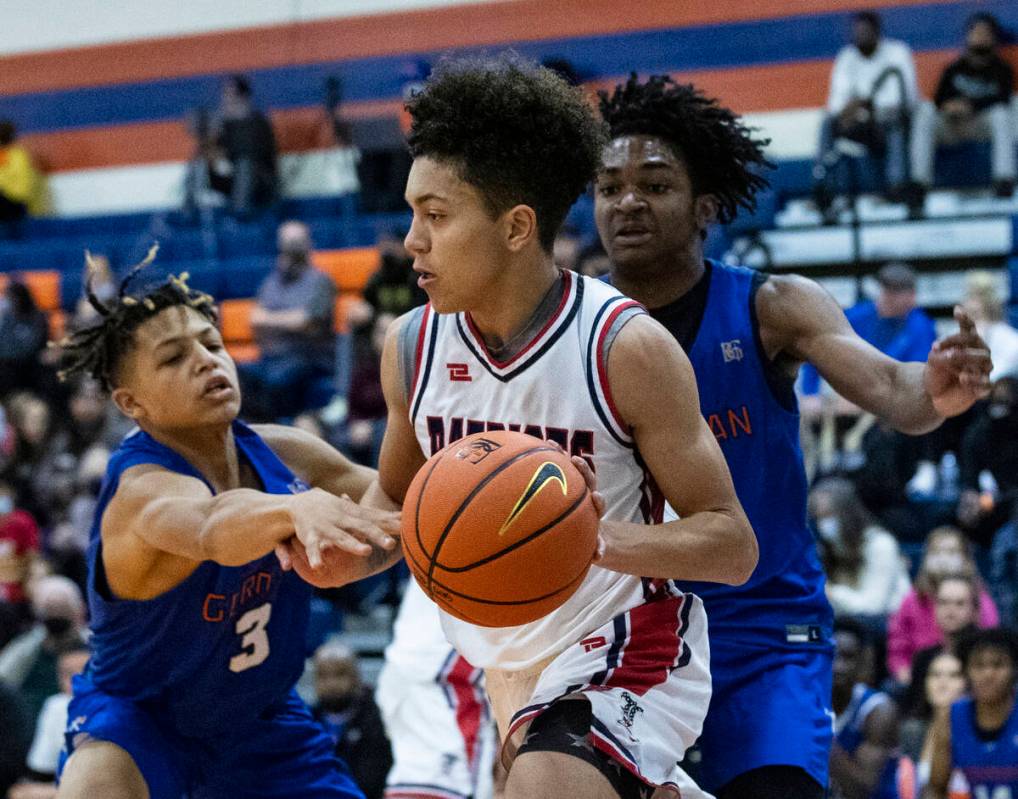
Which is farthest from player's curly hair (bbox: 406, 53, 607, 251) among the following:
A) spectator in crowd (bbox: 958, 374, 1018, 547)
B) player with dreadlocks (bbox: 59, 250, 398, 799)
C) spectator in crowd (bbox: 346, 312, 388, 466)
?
spectator in crowd (bbox: 346, 312, 388, 466)

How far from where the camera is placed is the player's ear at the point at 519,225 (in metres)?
3.16

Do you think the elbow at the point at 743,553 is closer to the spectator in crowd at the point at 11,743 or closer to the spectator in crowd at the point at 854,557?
the spectator in crowd at the point at 854,557

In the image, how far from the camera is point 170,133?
15.9 m

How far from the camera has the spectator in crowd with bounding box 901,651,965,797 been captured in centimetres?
662

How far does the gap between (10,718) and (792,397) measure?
197 inches

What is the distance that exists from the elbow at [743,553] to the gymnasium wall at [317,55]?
9.97 m

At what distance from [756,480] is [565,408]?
0.84m

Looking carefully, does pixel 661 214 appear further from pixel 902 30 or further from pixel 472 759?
pixel 902 30

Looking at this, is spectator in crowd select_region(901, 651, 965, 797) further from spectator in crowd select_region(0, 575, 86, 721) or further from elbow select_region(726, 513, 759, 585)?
spectator in crowd select_region(0, 575, 86, 721)

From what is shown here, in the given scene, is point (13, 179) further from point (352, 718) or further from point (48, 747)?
point (352, 718)

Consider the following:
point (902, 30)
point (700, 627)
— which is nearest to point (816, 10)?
point (902, 30)

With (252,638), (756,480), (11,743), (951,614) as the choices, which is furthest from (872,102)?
(252,638)

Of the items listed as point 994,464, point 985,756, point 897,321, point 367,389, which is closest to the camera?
point 985,756

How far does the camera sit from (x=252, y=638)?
4.14 m
